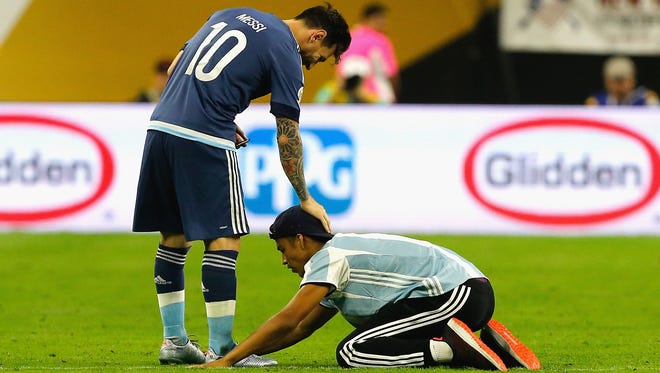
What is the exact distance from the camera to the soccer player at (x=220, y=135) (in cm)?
679

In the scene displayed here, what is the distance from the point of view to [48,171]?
13.7 meters

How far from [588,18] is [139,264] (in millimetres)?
8622

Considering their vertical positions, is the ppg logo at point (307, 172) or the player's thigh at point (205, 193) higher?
the player's thigh at point (205, 193)

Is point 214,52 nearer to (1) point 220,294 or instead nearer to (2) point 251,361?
(1) point 220,294

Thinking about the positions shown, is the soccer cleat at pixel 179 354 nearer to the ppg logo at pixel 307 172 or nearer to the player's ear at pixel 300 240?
the player's ear at pixel 300 240

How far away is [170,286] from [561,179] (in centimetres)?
754

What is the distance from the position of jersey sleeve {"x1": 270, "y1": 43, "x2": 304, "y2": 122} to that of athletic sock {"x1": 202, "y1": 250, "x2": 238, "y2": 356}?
30.0 inches

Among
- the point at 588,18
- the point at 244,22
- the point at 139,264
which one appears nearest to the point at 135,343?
the point at 244,22

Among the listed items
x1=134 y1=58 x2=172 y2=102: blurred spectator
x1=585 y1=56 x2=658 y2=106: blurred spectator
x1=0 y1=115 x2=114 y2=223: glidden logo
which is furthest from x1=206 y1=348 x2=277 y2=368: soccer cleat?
x1=134 y1=58 x2=172 y2=102: blurred spectator

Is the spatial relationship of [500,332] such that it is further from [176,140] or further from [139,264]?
[139,264]

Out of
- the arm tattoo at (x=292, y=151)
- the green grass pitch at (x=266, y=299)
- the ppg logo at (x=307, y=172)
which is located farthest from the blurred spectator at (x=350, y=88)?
the arm tattoo at (x=292, y=151)

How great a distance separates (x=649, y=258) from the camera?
12555 millimetres

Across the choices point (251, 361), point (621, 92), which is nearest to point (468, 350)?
point (251, 361)

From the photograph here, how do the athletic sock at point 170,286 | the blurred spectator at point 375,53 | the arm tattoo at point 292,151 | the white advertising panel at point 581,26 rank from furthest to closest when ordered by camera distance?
the white advertising panel at point 581,26 → the blurred spectator at point 375,53 → the athletic sock at point 170,286 → the arm tattoo at point 292,151
